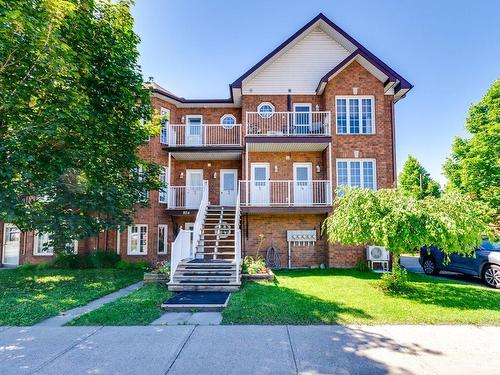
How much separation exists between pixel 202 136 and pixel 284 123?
Answer: 14.4 ft

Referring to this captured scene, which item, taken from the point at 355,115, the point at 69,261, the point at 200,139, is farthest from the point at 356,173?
the point at 69,261

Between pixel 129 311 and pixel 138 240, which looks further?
pixel 138 240

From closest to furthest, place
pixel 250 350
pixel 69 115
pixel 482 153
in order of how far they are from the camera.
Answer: pixel 250 350 → pixel 69 115 → pixel 482 153

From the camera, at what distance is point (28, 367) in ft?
12.6

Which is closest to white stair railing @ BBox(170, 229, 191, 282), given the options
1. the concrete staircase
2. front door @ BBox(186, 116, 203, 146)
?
the concrete staircase

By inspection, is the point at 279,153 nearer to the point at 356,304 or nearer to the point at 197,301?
the point at 356,304

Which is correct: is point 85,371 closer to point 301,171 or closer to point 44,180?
point 44,180

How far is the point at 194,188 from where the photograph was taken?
567 inches

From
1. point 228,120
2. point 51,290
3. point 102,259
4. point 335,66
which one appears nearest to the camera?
point 51,290

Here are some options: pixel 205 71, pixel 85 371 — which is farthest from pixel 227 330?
pixel 205 71

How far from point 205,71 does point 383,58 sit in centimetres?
880

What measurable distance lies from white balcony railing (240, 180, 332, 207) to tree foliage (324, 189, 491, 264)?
4.93 m

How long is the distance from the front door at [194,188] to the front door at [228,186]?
117 cm

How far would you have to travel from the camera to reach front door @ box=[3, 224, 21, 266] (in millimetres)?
15453
